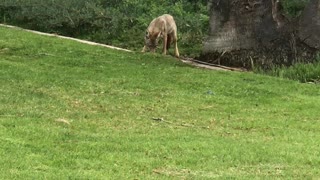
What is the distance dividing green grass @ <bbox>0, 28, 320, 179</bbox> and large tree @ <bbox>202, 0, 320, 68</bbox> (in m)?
1.78

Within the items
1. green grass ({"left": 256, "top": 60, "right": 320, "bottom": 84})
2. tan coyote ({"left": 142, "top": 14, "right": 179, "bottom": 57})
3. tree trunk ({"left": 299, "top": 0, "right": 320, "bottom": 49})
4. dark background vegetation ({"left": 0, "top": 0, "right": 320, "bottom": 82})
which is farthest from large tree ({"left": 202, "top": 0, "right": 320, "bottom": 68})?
dark background vegetation ({"left": 0, "top": 0, "right": 320, "bottom": 82})

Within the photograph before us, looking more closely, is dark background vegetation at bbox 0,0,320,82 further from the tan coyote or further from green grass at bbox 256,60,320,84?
green grass at bbox 256,60,320,84

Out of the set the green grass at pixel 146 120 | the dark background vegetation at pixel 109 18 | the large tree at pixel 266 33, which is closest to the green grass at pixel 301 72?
the large tree at pixel 266 33

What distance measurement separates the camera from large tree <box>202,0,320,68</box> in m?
16.1

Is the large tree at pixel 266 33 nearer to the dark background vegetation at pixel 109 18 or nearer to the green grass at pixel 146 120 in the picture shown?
the green grass at pixel 146 120

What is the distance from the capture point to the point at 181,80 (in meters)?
13.0

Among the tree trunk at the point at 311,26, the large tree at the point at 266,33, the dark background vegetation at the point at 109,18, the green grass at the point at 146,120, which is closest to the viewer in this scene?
the green grass at the point at 146,120

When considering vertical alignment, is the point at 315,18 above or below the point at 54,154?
above

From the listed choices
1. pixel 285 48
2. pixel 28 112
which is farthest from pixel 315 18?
pixel 28 112

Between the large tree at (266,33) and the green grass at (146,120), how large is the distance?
1.78 meters

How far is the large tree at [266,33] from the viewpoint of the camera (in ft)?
52.7

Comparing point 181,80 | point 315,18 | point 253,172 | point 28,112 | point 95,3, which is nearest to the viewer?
point 253,172

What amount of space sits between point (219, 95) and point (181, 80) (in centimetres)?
139

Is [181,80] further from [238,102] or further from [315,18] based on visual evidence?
[315,18]
